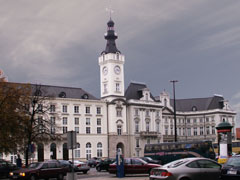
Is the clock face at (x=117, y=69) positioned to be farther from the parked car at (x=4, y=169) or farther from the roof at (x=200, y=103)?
the parked car at (x=4, y=169)

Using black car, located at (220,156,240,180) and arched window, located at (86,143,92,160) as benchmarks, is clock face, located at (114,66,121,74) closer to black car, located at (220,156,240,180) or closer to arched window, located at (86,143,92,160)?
arched window, located at (86,143,92,160)

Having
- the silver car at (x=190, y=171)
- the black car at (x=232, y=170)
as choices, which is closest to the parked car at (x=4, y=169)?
the silver car at (x=190, y=171)

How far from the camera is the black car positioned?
1850cm

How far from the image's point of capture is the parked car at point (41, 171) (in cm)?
3209

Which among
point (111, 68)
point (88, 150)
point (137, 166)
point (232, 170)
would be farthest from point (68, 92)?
point (232, 170)

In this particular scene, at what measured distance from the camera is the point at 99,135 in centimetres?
9275

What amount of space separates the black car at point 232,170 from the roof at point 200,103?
104 metres

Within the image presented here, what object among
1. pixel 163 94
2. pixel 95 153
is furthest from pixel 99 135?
pixel 163 94

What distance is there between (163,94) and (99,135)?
29130 mm

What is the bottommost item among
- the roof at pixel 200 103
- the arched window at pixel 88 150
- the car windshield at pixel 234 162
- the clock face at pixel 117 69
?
the arched window at pixel 88 150

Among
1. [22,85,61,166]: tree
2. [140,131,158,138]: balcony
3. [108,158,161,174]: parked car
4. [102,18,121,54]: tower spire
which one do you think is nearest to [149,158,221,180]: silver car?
[108,158,161,174]: parked car

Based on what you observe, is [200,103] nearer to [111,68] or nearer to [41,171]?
[111,68]

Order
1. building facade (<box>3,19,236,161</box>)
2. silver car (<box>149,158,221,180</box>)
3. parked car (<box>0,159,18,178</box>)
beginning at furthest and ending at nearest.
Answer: building facade (<box>3,19,236,161</box>) → parked car (<box>0,159,18,178</box>) → silver car (<box>149,158,221,180</box>)

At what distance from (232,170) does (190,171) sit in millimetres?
2357
